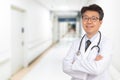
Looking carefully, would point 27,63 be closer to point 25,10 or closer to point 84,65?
point 25,10

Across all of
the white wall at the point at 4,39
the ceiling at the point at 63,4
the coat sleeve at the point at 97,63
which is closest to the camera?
the coat sleeve at the point at 97,63

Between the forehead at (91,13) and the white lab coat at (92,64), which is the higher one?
the forehead at (91,13)

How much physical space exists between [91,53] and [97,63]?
0.31 feet

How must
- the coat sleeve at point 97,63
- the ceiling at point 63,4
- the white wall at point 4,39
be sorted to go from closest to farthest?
the coat sleeve at point 97,63
the white wall at point 4,39
the ceiling at point 63,4

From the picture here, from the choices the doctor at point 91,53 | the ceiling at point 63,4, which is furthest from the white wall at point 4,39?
the ceiling at point 63,4

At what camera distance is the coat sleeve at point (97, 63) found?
5.24 feet

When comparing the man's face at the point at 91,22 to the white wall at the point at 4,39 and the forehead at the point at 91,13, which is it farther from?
the white wall at the point at 4,39

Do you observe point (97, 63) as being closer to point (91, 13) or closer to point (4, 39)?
point (91, 13)

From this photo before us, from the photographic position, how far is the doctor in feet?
5.30

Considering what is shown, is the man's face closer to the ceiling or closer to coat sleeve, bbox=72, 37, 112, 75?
coat sleeve, bbox=72, 37, 112, 75

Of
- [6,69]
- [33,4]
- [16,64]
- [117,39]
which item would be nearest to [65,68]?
[117,39]

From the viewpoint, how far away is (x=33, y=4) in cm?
913

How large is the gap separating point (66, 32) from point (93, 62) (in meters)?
29.3

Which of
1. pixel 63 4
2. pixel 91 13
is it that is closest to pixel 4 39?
pixel 91 13
